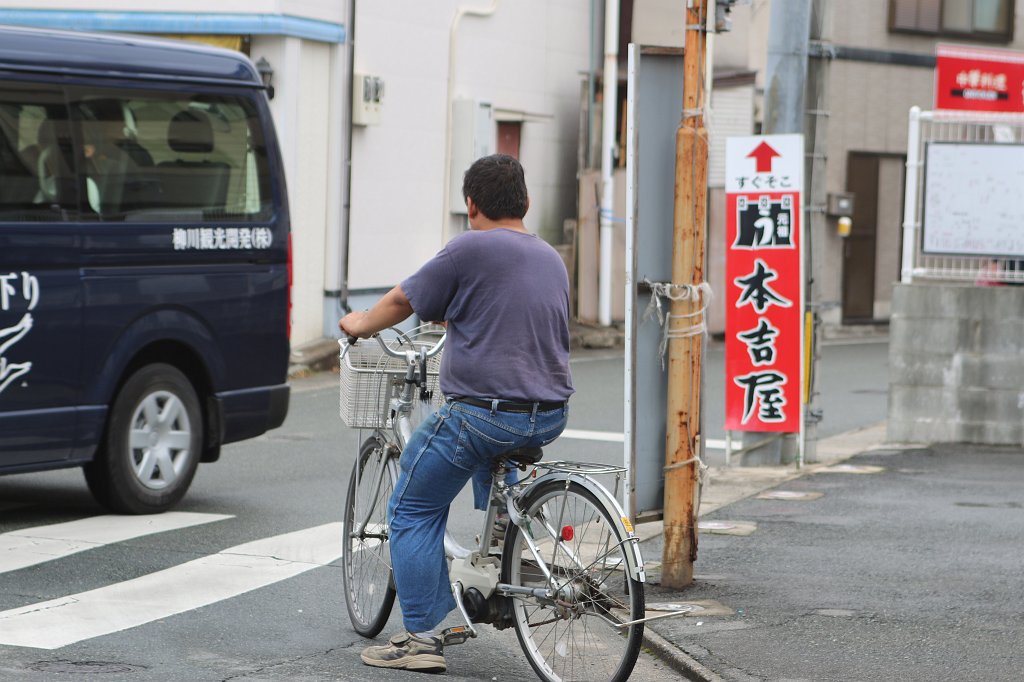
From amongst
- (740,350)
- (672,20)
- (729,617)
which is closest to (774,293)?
(740,350)

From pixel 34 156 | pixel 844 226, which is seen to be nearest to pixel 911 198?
pixel 34 156

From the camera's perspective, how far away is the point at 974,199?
1225 cm

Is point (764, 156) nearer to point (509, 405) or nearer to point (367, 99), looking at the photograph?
point (509, 405)

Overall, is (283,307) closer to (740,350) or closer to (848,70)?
(740,350)

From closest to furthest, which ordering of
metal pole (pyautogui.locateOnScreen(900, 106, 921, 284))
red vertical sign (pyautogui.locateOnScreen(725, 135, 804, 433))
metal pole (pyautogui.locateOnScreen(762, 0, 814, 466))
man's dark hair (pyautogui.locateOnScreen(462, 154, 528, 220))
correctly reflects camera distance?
man's dark hair (pyautogui.locateOnScreen(462, 154, 528, 220)) → red vertical sign (pyautogui.locateOnScreen(725, 135, 804, 433)) → metal pole (pyautogui.locateOnScreen(762, 0, 814, 466)) → metal pole (pyautogui.locateOnScreen(900, 106, 921, 284))

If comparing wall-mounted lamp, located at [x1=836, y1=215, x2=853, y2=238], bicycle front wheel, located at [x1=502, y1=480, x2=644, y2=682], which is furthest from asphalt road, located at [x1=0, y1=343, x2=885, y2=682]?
wall-mounted lamp, located at [x1=836, y1=215, x2=853, y2=238]

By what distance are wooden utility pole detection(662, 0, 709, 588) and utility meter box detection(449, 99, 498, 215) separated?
12.9 meters

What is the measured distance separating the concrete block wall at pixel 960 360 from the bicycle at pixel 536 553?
274 inches

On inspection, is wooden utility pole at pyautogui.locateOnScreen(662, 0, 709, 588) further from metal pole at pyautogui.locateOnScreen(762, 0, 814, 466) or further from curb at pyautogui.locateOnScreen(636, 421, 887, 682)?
metal pole at pyautogui.locateOnScreen(762, 0, 814, 466)

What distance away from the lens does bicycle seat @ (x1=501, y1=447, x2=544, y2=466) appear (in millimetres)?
→ 5449

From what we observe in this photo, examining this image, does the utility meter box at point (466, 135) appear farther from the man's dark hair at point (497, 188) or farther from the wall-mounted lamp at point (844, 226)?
the man's dark hair at point (497, 188)

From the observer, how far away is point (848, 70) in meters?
25.0

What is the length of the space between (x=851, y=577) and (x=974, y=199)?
575 centimetres

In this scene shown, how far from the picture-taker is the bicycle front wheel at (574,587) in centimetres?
520
